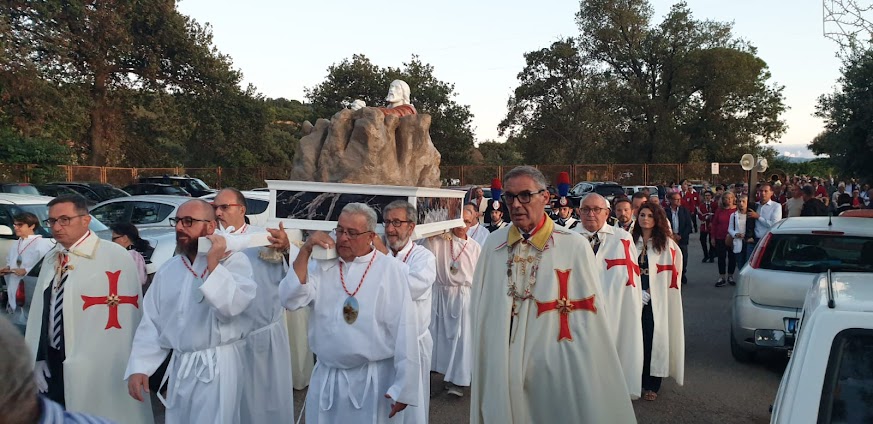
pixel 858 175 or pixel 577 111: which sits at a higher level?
pixel 577 111

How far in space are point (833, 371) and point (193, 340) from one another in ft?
10.5

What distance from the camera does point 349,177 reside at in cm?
745

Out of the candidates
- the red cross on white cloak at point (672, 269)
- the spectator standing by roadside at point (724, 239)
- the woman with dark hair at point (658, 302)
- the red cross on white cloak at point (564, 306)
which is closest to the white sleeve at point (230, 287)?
the red cross on white cloak at point (564, 306)

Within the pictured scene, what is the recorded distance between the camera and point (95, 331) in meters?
4.63

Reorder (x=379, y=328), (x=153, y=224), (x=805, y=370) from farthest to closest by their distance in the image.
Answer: (x=153, y=224)
(x=379, y=328)
(x=805, y=370)

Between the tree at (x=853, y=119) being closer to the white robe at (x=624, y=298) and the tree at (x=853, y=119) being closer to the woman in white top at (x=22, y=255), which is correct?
the white robe at (x=624, y=298)

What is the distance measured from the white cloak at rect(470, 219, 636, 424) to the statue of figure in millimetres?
4680

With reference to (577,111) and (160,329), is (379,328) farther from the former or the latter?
(577,111)

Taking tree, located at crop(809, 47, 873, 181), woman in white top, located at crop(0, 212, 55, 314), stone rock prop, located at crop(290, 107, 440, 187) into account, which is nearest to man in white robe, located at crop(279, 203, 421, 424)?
stone rock prop, located at crop(290, 107, 440, 187)

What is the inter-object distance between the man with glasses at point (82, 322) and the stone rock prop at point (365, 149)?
308 cm

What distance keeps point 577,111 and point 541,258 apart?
3797 centimetres

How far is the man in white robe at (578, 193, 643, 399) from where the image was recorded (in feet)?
20.4

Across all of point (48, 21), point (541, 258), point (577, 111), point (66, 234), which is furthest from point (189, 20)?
point (541, 258)

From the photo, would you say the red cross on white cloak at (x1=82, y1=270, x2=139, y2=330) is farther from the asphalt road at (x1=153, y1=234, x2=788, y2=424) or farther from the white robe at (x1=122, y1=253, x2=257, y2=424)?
the asphalt road at (x1=153, y1=234, x2=788, y2=424)
